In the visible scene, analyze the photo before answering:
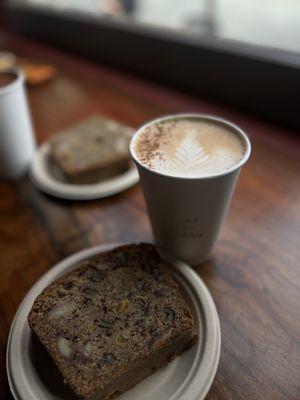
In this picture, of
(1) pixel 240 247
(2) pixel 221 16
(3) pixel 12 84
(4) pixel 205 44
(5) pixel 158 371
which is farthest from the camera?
(2) pixel 221 16

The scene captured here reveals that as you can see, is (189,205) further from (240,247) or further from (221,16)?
(221,16)

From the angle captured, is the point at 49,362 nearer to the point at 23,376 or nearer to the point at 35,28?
the point at 23,376

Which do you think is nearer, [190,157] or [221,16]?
[190,157]

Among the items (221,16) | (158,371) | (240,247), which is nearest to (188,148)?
(240,247)

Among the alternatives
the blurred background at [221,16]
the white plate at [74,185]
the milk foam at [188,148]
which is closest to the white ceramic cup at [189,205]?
the milk foam at [188,148]

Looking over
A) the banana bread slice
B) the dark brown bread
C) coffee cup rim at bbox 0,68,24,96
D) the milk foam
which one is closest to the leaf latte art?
the milk foam

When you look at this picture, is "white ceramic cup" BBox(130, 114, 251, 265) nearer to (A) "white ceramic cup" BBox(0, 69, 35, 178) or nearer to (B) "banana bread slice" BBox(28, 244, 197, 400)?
(B) "banana bread slice" BBox(28, 244, 197, 400)
